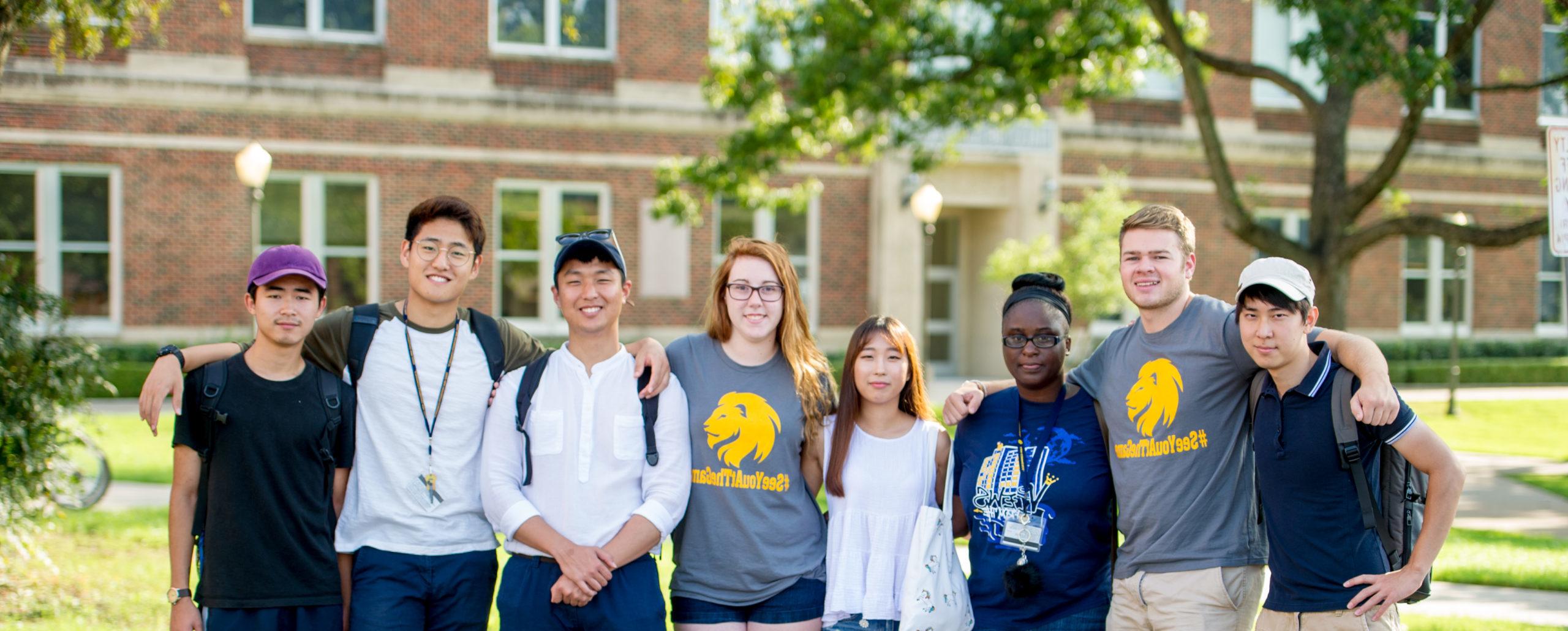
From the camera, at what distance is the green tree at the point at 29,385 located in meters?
6.67

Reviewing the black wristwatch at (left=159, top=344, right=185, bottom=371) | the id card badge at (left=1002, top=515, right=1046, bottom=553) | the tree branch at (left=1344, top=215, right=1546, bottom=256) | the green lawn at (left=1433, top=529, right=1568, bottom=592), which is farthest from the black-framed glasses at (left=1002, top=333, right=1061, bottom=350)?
the tree branch at (left=1344, top=215, right=1546, bottom=256)

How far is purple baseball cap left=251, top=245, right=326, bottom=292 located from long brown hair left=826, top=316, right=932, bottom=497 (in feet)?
5.69

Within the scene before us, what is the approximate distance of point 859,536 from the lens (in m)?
3.84

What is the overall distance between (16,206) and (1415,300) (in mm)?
26266

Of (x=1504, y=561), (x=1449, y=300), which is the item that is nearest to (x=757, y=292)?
(x=1504, y=561)

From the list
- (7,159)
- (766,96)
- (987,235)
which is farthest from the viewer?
(987,235)

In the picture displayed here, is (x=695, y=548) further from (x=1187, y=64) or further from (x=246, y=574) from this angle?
(x=1187, y=64)

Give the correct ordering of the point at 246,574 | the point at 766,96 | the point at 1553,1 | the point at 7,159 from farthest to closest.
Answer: the point at 7,159 < the point at 766,96 < the point at 1553,1 < the point at 246,574

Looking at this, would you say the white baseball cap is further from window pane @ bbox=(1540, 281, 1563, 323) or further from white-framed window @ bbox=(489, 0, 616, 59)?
window pane @ bbox=(1540, 281, 1563, 323)

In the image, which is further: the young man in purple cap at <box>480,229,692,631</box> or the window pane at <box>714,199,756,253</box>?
the window pane at <box>714,199,756,253</box>

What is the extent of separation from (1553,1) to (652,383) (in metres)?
7.30

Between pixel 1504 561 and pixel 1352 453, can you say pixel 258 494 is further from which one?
pixel 1504 561

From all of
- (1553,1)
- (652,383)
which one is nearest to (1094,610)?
(652,383)

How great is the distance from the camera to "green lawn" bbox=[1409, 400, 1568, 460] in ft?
50.9
